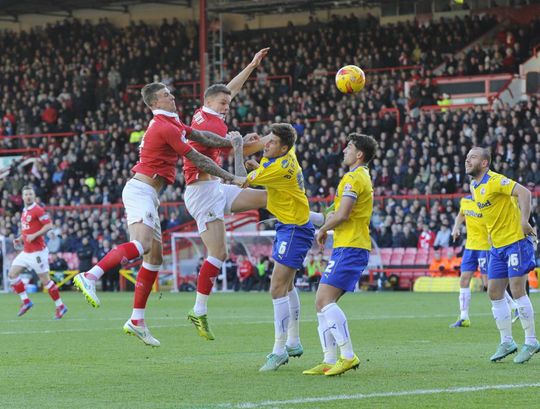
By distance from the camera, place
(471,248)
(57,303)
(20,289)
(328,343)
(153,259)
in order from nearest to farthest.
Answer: (328,343) → (153,259) → (471,248) → (57,303) → (20,289)

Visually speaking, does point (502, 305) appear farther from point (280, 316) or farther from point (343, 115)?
point (343, 115)

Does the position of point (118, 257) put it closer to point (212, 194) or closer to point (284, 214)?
point (212, 194)

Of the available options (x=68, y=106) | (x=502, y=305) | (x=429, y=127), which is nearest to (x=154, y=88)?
(x=502, y=305)

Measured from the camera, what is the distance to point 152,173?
1216 cm

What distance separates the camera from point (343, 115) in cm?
3981

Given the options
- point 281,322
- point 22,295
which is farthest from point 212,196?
point 22,295

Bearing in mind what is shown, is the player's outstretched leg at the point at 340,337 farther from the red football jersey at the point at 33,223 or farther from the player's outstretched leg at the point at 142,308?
the red football jersey at the point at 33,223

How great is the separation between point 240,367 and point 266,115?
31.4 metres

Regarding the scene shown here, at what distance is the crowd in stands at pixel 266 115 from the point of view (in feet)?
112

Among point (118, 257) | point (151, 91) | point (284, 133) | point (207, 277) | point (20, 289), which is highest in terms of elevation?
point (151, 91)

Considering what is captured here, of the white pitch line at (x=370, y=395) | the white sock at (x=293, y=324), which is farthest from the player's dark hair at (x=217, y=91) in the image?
the white pitch line at (x=370, y=395)

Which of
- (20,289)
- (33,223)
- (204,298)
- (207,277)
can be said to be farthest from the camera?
(33,223)

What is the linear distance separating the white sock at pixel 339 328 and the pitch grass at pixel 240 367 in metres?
0.23

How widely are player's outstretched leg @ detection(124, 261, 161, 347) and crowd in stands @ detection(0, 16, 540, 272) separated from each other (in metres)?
20.6
